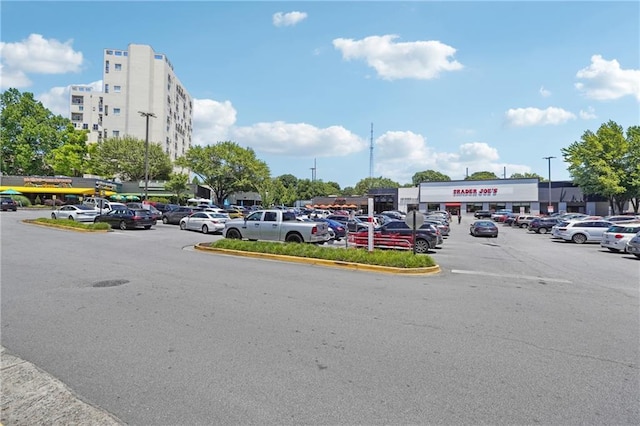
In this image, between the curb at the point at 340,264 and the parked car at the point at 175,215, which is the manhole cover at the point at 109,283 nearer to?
the curb at the point at 340,264

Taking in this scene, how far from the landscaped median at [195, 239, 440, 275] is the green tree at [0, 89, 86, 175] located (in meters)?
62.2

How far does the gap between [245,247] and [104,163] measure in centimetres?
6115

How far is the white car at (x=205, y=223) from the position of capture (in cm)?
2520

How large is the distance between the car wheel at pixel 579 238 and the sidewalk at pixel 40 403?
28221 millimetres

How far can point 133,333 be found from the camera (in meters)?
5.38

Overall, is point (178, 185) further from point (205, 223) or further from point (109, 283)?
point (109, 283)

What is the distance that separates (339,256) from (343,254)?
170 mm

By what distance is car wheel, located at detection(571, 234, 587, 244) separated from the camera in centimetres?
2459

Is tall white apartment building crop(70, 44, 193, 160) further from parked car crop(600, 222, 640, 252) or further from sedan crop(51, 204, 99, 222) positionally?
parked car crop(600, 222, 640, 252)

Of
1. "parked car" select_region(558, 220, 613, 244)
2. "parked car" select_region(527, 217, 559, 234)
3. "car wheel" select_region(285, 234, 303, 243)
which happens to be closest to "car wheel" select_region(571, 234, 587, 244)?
"parked car" select_region(558, 220, 613, 244)

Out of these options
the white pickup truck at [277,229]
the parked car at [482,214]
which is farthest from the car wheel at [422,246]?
the parked car at [482,214]

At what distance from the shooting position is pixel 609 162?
171 ft

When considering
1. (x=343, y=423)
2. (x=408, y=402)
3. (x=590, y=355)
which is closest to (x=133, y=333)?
(x=343, y=423)

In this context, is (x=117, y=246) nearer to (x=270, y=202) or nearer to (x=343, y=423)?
(x=343, y=423)
